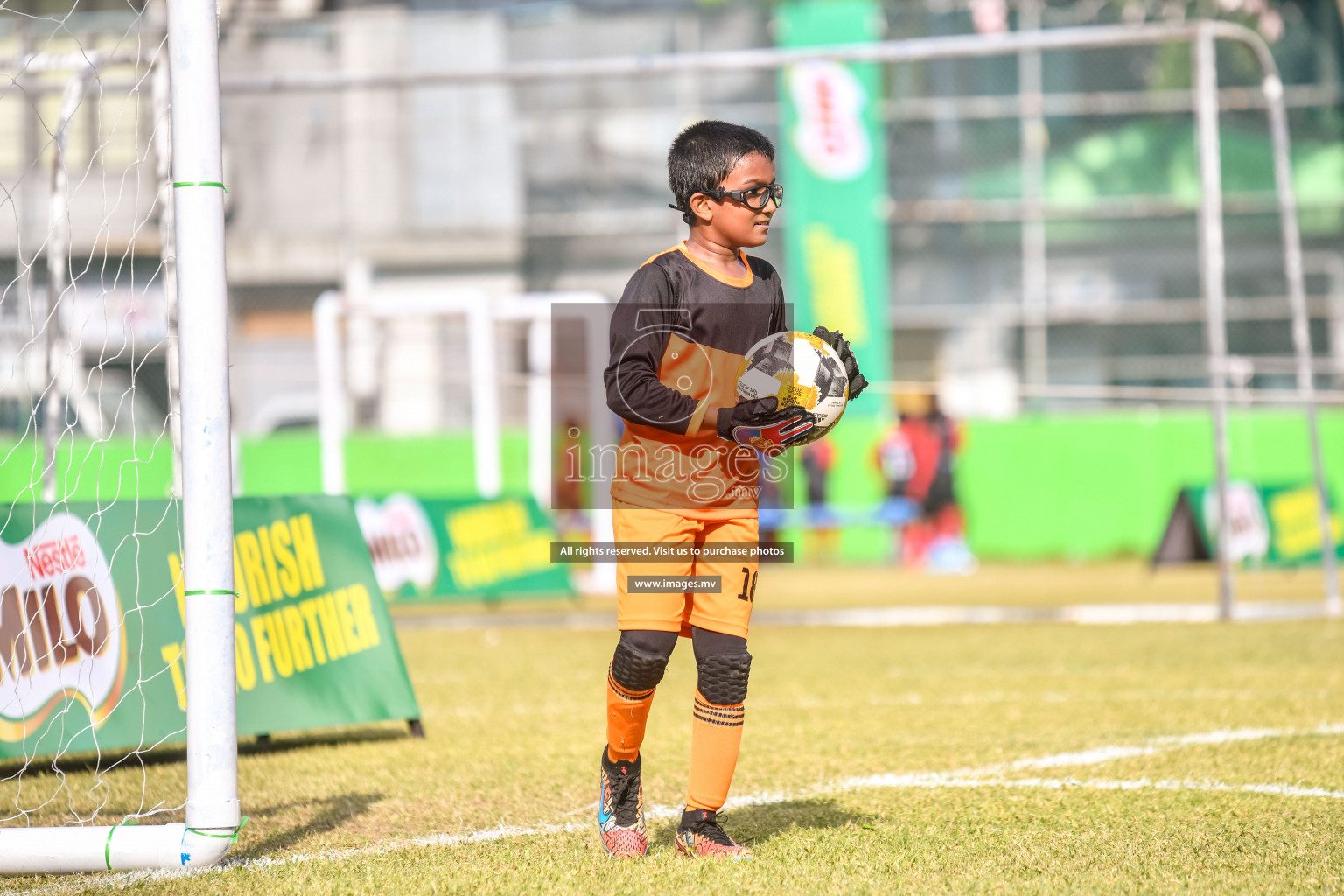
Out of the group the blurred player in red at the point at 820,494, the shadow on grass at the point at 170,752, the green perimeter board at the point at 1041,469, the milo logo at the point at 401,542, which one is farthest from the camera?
the green perimeter board at the point at 1041,469

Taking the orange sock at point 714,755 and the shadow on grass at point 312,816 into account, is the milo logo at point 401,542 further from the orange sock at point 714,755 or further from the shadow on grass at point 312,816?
the orange sock at point 714,755

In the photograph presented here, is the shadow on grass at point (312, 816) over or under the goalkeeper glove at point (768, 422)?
under

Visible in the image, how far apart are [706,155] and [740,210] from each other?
0.17 m

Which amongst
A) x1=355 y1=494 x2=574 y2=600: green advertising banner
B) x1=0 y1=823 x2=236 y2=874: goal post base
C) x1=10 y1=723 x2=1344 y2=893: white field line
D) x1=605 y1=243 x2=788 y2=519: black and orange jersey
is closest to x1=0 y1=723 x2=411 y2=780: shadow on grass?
x1=0 y1=823 x2=236 y2=874: goal post base

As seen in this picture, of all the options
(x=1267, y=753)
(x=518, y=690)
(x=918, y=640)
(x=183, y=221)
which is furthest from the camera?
(x=918, y=640)

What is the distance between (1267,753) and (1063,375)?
15831 mm

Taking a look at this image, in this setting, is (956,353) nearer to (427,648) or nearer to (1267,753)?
(427,648)

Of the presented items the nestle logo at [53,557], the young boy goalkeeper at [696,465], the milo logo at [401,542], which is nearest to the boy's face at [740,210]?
the young boy goalkeeper at [696,465]

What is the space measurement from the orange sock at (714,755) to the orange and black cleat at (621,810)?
155 mm

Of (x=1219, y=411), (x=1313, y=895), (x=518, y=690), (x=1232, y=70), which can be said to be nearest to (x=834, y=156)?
(x=1232, y=70)

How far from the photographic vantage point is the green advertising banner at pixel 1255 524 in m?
12.1

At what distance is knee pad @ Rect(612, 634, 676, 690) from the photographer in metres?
3.58

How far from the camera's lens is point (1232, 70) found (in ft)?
64.8

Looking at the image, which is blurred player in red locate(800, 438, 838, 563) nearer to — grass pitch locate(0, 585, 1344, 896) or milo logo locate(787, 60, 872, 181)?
milo logo locate(787, 60, 872, 181)
